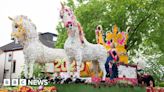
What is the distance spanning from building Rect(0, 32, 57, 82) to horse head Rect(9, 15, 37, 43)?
22.2 metres

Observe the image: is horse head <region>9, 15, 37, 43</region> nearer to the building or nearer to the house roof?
the building

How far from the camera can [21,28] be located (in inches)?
338

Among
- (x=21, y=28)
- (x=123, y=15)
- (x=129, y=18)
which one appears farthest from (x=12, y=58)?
(x=21, y=28)

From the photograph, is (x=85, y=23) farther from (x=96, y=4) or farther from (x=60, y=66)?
(x=60, y=66)

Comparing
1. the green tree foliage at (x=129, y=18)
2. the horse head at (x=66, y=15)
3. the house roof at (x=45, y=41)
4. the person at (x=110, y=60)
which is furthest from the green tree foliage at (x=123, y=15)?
the house roof at (x=45, y=41)

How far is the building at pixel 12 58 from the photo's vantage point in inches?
1229

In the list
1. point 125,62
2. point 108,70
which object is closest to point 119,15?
point 125,62

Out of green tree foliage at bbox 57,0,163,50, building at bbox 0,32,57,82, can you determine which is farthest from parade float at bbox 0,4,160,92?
building at bbox 0,32,57,82

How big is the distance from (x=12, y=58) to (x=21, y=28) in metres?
24.1

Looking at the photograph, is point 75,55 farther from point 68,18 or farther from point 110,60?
point 110,60

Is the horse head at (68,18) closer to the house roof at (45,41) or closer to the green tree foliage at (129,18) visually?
the green tree foliage at (129,18)

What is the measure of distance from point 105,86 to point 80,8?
39.9ft

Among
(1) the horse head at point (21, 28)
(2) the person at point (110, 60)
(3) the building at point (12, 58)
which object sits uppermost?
(3) the building at point (12, 58)

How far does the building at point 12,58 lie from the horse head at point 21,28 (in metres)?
22.2
